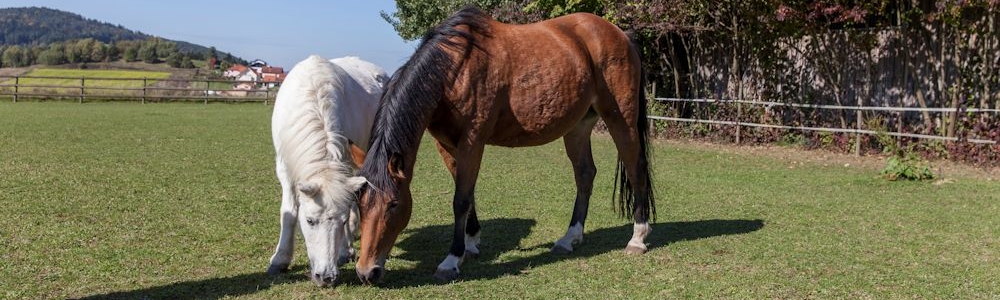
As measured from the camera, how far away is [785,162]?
1122 cm

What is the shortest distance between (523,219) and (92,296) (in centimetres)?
345

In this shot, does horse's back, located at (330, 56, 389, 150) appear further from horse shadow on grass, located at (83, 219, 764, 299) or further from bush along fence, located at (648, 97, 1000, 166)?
bush along fence, located at (648, 97, 1000, 166)

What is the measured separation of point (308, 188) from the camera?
3.73m

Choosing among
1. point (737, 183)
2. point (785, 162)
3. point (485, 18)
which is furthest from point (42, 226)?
point (785, 162)

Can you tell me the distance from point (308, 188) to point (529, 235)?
242 centimetres

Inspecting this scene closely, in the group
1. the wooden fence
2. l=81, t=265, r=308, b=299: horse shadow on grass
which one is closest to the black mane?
l=81, t=265, r=308, b=299: horse shadow on grass

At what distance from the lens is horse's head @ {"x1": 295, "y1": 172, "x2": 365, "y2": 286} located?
377 centimetres

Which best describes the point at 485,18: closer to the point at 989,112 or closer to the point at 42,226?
the point at 42,226

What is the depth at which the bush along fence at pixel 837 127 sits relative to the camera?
10.5 m

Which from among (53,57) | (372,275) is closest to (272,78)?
(372,275)

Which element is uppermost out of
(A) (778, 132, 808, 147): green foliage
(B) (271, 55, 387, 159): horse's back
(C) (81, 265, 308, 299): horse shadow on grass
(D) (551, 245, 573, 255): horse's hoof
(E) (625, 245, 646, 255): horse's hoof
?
(B) (271, 55, 387, 159): horse's back

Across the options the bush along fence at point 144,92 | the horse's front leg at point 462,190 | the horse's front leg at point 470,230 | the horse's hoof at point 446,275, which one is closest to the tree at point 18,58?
the bush along fence at point 144,92

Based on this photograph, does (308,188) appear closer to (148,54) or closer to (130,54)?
(148,54)

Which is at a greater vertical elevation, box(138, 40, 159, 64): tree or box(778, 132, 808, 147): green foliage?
box(138, 40, 159, 64): tree
